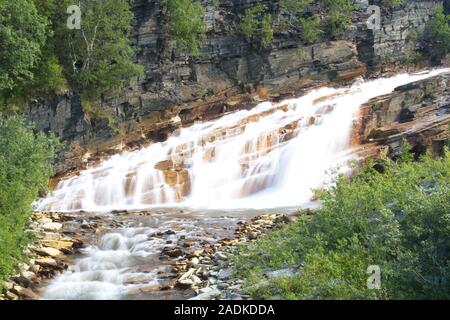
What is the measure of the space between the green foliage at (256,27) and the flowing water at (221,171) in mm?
8233

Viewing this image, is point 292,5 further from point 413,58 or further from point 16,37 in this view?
point 16,37


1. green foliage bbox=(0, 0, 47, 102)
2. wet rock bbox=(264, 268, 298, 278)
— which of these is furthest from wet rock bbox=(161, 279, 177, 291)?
green foliage bbox=(0, 0, 47, 102)

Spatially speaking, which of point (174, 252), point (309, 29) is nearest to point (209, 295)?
point (174, 252)

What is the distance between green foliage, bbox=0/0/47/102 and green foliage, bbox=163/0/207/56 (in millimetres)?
10682

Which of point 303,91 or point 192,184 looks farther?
point 303,91

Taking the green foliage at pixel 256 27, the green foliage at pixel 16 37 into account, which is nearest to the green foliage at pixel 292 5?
the green foliage at pixel 256 27

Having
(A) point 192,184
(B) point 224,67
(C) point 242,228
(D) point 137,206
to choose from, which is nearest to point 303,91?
(B) point 224,67

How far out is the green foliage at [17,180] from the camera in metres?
12.5

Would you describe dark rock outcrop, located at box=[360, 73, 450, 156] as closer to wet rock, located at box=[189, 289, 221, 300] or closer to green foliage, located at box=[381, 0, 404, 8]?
wet rock, located at box=[189, 289, 221, 300]

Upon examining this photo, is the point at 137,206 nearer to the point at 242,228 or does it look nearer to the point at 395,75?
the point at 242,228

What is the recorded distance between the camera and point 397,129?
25.3m

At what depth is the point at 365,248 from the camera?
10.5 meters

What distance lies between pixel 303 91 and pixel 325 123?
9785 mm

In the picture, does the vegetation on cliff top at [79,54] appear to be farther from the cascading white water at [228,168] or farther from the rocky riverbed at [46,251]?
the rocky riverbed at [46,251]
